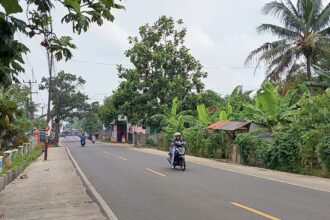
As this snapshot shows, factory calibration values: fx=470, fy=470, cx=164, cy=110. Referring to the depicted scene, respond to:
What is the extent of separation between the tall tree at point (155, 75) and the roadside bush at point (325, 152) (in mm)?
33463

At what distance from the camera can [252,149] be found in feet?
79.8

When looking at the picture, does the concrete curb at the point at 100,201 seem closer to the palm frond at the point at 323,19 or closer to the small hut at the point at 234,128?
the small hut at the point at 234,128

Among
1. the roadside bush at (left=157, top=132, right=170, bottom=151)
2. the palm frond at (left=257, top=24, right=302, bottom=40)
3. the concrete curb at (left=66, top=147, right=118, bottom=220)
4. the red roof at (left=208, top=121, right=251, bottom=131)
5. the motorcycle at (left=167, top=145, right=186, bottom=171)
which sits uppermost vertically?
the palm frond at (left=257, top=24, right=302, bottom=40)

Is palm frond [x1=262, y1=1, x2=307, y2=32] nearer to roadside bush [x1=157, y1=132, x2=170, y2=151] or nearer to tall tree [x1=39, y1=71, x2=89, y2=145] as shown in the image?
roadside bush [x1=157, y1=132, x2=170, y2=151]

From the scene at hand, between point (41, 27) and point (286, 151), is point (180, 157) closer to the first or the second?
point (286, 151)

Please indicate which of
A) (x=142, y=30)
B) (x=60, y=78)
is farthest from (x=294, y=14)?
(x=60, y=78)

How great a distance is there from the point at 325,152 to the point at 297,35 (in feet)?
56.9

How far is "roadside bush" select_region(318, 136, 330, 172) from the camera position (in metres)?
17.6

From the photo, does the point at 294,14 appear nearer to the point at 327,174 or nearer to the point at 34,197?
the point at 327,174

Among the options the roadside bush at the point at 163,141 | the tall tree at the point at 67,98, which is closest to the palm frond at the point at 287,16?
the roadside bush at the point at 163,141

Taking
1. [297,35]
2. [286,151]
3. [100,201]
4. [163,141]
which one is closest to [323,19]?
[297,35]

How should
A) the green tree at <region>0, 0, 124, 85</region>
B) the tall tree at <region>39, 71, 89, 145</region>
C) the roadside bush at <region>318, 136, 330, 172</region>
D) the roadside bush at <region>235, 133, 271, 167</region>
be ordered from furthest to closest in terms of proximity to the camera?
the tall tree at <region>39, 71, 89, 145</region>, the roadside bush at <region>235, 133, 271, 167</region>, the roadside bush at <region>318, 136, 330, 172</region>, the green tree at <region>0, 0, 124, 85</region>

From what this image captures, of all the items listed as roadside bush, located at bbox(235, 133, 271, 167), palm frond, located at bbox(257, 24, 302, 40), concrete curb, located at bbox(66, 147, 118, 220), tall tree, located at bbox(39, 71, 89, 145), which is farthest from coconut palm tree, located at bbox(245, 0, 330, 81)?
tall tree, located at bbox(39, 71, 89, 145)

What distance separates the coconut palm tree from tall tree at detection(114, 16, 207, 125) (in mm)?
18665
